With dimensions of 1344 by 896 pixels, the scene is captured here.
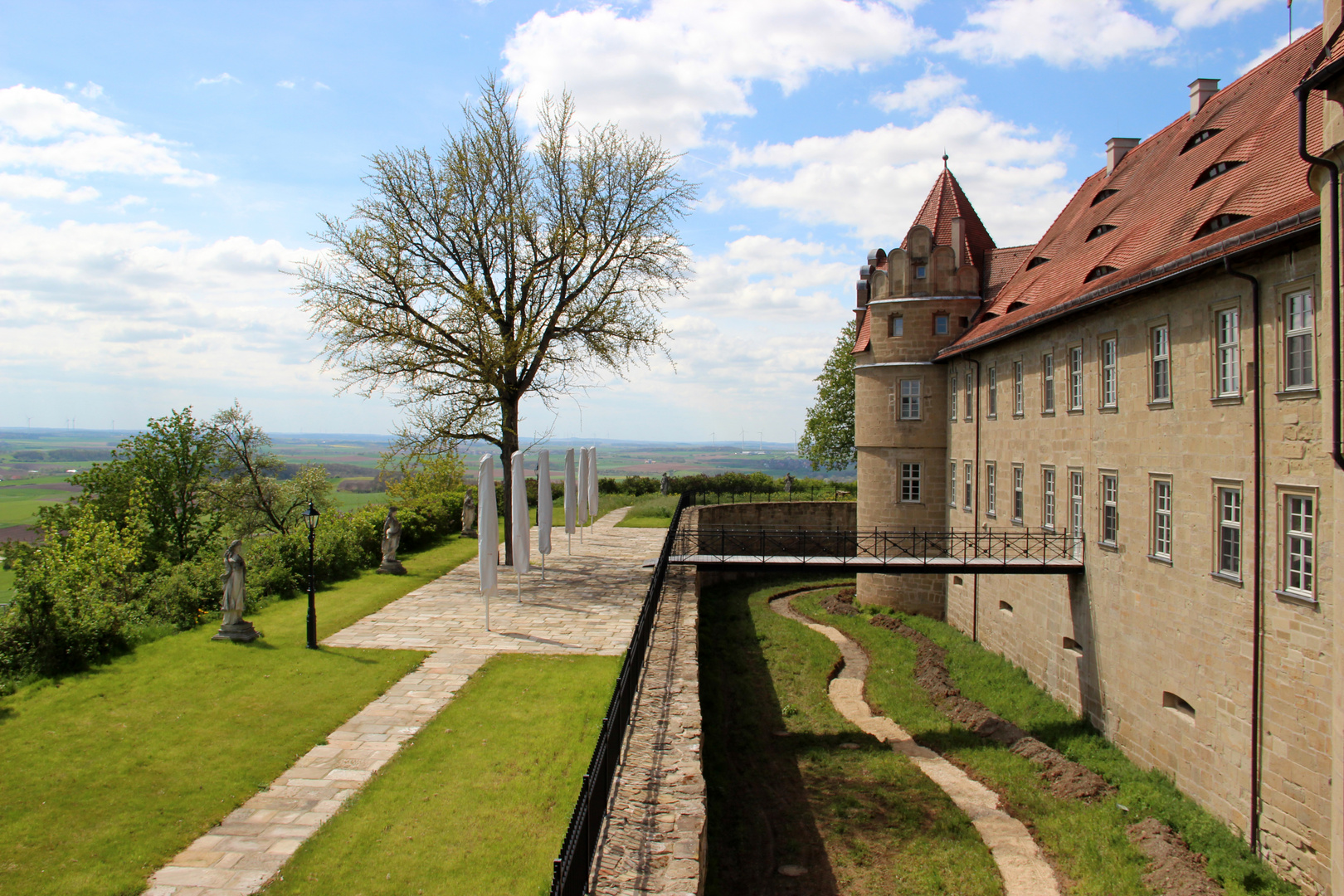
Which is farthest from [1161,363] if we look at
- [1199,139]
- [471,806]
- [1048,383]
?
[471,806]

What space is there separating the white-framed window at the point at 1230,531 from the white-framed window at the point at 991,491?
9.24m

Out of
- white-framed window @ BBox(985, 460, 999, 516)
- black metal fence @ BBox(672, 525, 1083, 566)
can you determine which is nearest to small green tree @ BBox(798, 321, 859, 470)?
black metal fence @ BBox(672, 525, 1083, 566)

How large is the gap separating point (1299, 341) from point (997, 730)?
29.7 ft

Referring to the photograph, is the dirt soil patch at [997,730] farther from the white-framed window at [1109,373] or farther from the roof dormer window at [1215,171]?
the roof dormer window at [1215,171]

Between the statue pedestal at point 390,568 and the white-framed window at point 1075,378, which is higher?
the white-framed window at point 1075,378

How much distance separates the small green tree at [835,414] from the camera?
173ft

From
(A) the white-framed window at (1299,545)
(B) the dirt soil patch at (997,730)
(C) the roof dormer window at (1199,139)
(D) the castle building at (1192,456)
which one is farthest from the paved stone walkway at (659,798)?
(C) the roof dormer window at (1199,139)

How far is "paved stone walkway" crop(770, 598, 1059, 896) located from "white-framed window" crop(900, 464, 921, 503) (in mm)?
7751

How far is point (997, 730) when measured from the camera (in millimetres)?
16078

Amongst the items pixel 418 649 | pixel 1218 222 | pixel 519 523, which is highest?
pixel 1218 222

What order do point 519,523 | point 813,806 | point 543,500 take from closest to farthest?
point 813,806 < point 519,523 < point 543,500

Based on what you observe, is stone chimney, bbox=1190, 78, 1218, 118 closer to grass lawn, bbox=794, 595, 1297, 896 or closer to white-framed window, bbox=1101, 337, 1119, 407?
white-framed window, bbox=1101, 337, 1119, 407

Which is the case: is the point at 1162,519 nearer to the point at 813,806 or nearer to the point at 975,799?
the point at 975,799

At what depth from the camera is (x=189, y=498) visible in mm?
32344
